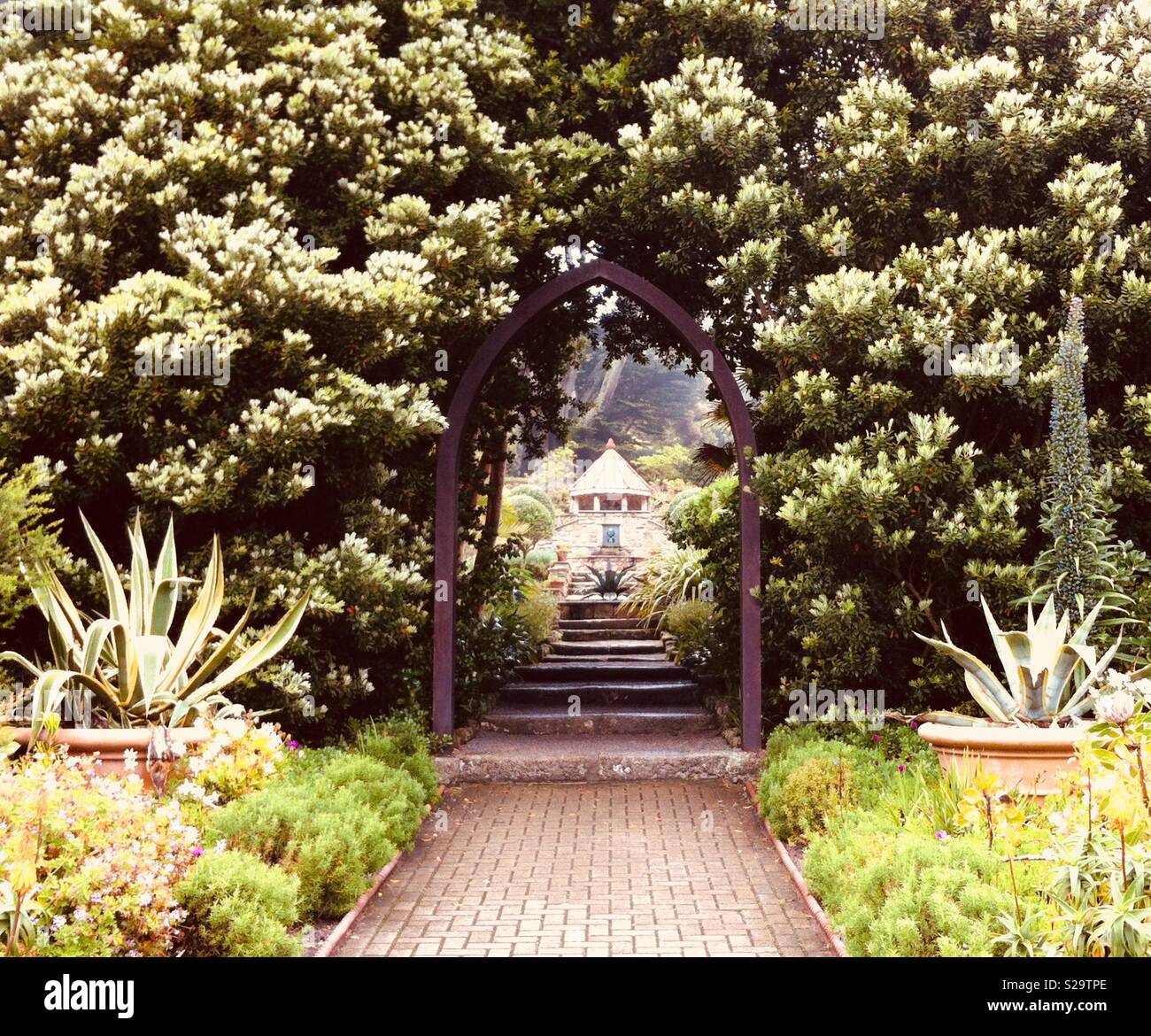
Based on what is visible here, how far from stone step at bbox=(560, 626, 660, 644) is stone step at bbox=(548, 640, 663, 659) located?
25.3 inches

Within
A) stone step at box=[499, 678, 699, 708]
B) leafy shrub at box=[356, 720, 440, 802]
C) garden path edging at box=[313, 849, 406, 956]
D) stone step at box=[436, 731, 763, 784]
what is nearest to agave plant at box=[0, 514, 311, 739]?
leafy shrub at box=[356, 720, 440, 802]

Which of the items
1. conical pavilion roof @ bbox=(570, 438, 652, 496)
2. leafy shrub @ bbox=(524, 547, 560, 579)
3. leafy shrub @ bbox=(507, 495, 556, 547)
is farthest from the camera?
conical pavilion roof @ bbox=(570, 438, 652, 496)

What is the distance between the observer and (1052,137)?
7.96 metres

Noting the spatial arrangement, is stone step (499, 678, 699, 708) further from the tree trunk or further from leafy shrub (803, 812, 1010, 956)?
leafy shrub (803, 812, 1010, 956)

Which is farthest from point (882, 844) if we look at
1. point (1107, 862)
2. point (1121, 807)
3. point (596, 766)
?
point (596, 766)

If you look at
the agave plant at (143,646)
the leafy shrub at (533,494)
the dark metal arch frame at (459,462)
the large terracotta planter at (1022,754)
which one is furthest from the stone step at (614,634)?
the large terracotta planter at (1022,754)

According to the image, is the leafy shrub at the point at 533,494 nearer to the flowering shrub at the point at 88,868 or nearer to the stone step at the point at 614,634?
the stone step at the point at 614,634

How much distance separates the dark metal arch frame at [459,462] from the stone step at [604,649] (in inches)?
171

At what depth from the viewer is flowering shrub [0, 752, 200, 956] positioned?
3.57 meters

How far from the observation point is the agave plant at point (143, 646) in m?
6.00

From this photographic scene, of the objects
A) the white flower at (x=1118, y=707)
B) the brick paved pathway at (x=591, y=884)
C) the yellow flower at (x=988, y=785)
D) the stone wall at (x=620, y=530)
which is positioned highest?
the stone wall at (x=620, y=530)

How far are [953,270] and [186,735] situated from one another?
19.4ft

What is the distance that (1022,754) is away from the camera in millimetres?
5652

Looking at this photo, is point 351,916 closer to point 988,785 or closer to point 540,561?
point 988,785
